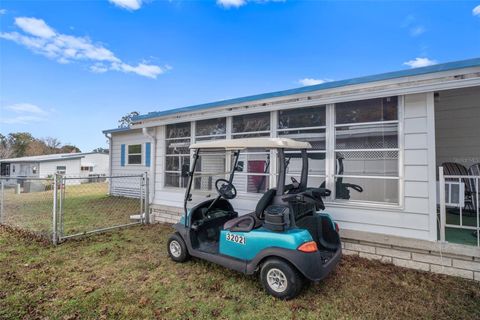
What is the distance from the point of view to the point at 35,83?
40.8 feet

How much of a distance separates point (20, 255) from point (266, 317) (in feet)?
13.5

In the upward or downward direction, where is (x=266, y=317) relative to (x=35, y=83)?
downward

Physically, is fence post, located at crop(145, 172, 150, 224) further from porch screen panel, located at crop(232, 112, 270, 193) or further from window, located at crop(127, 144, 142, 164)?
window, located at crop(127, 144, 142, 164)

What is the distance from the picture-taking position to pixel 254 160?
4.75 m

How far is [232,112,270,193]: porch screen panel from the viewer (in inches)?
181

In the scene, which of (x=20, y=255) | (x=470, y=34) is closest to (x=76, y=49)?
(x=20, y=255)

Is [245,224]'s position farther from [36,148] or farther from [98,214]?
[36,148]

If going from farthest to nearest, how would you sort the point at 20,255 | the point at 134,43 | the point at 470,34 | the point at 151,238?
the point at 134,43 → the point at 470,34 → the point at 151,238 → the point at 20,255

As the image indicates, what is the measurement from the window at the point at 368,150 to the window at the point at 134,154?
29.8 ft

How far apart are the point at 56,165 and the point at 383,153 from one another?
2666 cm

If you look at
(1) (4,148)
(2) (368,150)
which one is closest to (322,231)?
(2) (368,150)

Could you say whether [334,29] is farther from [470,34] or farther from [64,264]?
[64,264]

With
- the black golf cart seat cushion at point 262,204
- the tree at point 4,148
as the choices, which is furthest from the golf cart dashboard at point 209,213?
the tree at point 4,148

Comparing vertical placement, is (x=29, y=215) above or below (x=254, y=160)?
below
